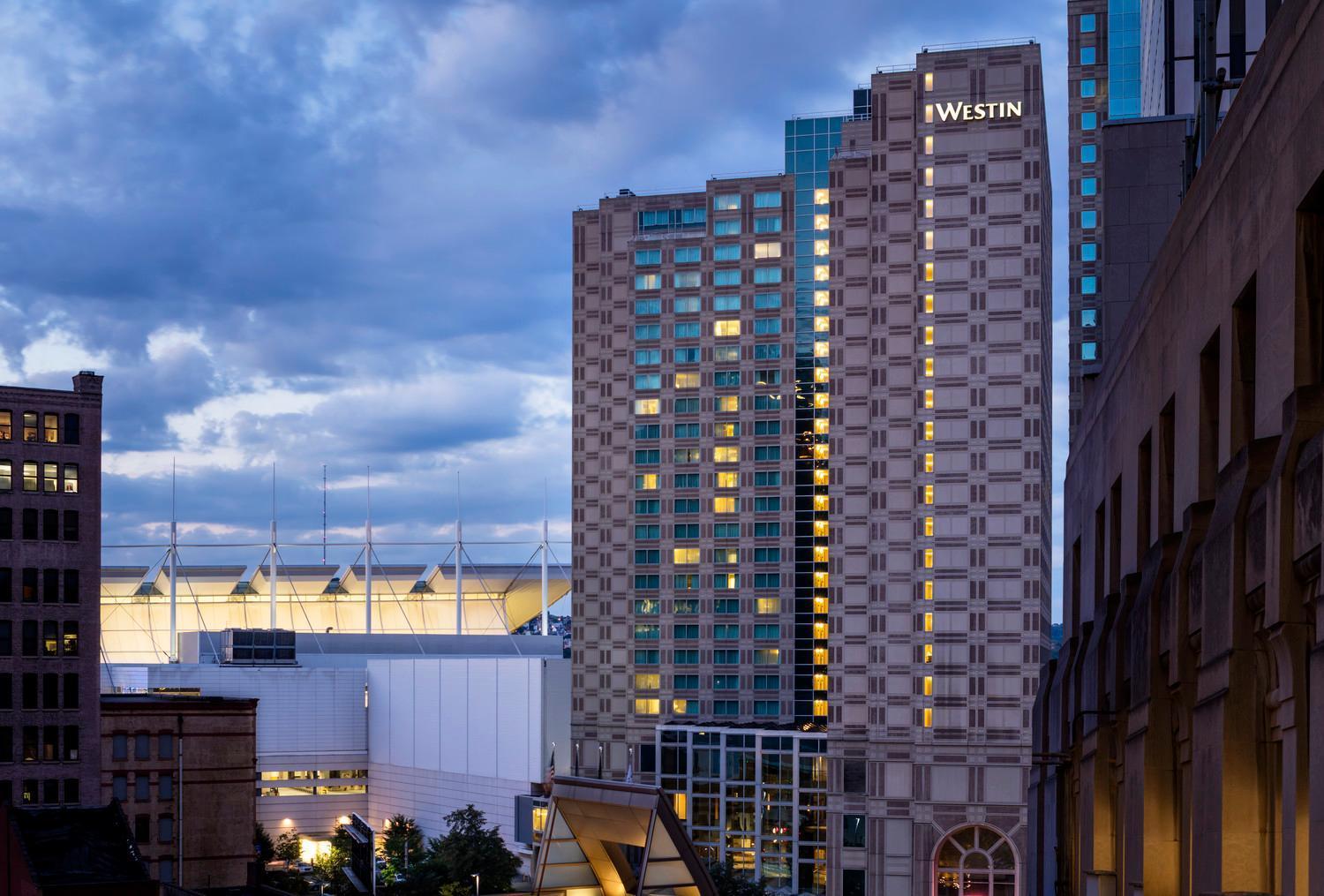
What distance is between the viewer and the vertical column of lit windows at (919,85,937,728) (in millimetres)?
124625

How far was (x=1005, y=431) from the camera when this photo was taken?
12331cm

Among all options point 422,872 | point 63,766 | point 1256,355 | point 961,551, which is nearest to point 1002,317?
point 961,551

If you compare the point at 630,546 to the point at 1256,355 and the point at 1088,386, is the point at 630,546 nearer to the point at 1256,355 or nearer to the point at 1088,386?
the point at 1088,386

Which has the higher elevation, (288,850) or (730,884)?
(730,884)

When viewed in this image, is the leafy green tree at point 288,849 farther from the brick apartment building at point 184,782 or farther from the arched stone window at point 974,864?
the arched stone window at point 974,864

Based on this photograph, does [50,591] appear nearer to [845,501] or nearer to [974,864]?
[845,501]

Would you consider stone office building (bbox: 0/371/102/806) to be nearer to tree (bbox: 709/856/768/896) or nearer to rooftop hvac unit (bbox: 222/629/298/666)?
tree (bbox: 709/856/768/896)

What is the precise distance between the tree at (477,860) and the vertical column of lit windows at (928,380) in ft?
117

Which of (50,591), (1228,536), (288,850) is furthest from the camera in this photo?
(288,850)

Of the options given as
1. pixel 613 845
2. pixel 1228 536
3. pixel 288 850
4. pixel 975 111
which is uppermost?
pixel 975 111

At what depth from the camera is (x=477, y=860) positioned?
117 meters

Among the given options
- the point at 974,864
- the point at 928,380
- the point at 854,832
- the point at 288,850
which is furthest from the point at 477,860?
the point at 928,380

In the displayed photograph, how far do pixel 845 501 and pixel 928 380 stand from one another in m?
12.8

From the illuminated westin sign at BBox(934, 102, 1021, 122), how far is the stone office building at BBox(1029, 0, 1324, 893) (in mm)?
98966
